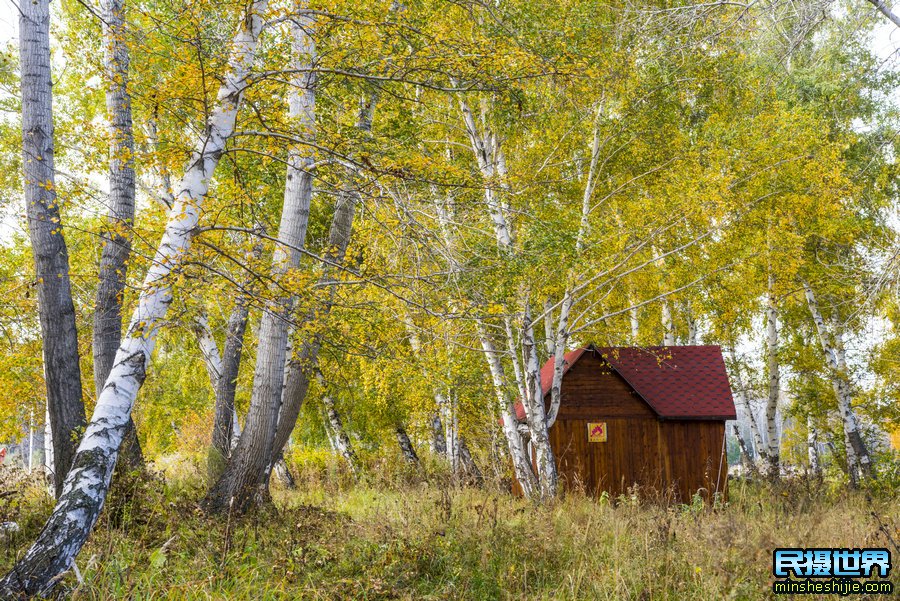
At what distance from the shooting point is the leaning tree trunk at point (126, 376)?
3926 mm

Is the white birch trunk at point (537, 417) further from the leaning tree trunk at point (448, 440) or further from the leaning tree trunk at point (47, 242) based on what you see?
the leaning tree trunk at point (47, 242)

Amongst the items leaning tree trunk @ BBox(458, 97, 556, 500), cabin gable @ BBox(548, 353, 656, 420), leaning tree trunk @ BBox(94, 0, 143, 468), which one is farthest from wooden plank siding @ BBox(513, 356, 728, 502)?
leaning tree trunk @ BBox(94, 0, 143, 468)

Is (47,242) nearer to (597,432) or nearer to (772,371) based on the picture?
(597,432)

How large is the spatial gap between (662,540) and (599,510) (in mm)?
2132

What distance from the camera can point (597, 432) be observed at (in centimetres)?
1266

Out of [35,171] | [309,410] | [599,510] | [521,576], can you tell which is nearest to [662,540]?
[521,576]

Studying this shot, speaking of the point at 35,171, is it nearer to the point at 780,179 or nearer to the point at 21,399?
the point at 21,399

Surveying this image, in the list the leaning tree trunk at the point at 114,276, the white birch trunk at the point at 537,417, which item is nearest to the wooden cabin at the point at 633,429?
the white birch trunk at the point at 537,417

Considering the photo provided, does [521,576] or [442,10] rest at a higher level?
[442,10]

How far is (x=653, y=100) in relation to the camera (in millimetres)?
10680

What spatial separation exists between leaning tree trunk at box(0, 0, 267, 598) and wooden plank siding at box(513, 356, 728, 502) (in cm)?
910

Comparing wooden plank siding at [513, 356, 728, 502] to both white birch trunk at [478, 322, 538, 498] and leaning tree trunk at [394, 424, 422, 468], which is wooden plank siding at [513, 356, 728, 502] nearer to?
white birch trunk at [478, 322, 538, 498]

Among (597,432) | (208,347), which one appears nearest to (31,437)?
(208,347)

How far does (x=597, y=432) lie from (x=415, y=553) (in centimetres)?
807
